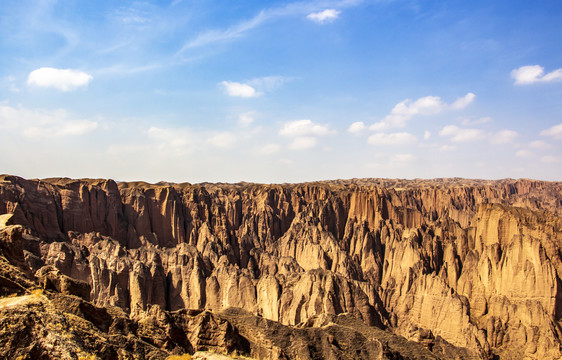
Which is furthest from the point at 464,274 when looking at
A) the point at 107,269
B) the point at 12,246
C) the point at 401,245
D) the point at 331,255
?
the point at 12,246

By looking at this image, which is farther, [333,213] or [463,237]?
[333,213]

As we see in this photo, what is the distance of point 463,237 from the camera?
71.8 meters

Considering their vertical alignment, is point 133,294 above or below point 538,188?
below

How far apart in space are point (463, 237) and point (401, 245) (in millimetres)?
10538

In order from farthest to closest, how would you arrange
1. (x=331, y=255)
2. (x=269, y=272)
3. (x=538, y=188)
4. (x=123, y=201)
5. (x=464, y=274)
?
(x=538, y=188)
(x=123, y=201)
(x=331, y=255)
(x=464, y=274)
(x=269, y=272)

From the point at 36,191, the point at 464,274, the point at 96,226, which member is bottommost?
the point at 464,274

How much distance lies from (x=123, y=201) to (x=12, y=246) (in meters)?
66.3

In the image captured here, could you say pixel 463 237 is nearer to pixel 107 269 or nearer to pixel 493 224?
pixel 493 224

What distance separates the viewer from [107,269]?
148 feet

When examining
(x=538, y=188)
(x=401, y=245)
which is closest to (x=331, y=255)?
(x=401, y=245)

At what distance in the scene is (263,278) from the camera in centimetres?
4316

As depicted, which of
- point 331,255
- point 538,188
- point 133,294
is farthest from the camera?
point 538,188

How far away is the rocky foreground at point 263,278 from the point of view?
49.0 feet

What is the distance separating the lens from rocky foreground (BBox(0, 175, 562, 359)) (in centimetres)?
1495
